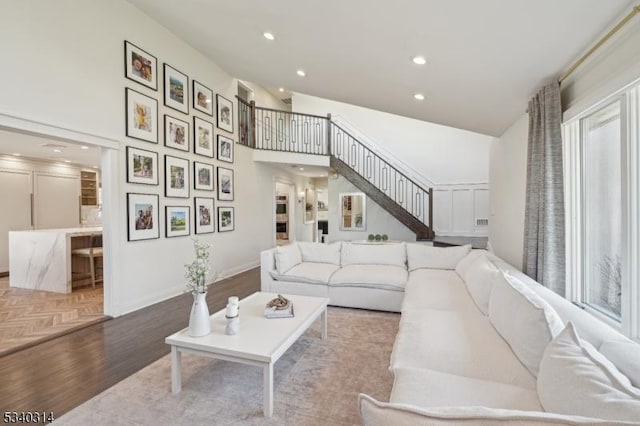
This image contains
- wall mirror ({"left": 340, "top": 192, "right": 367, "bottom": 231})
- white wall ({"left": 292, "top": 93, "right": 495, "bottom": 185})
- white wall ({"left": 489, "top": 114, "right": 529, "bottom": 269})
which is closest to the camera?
white wall ({"left": 489, "top": 114, "right": 529, "bottom": 269})

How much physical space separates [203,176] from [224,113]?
1.40 m

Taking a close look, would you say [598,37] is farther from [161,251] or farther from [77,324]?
[77,324]

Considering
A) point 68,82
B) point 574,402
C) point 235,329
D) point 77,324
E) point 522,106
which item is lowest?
point 77,324

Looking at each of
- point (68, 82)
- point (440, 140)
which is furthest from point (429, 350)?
point (440, 140)

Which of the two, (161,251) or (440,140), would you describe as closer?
(161,251)

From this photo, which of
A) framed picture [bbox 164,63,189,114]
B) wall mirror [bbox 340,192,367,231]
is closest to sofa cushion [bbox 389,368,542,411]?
framed picture [bbox 164,63,189,114]

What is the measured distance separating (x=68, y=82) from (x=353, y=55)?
2989 mm

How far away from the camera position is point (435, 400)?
1305 mm

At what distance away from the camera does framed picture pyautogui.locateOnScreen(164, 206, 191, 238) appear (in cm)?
444

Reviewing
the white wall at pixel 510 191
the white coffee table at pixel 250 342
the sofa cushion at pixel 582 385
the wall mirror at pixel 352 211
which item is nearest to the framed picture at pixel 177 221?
the white coffee table at pixel 250 342

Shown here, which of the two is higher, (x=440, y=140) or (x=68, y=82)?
(x=440, y=140)

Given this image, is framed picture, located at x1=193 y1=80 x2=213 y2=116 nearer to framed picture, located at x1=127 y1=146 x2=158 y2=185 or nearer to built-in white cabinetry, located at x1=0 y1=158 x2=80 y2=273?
framed picture, located at x1=127 y1=146 x2=158 y2=185

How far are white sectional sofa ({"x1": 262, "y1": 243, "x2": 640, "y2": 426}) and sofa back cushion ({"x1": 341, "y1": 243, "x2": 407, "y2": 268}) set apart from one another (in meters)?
0.84

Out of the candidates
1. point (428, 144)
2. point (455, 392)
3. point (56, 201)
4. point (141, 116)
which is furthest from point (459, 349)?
point (56, 201)
